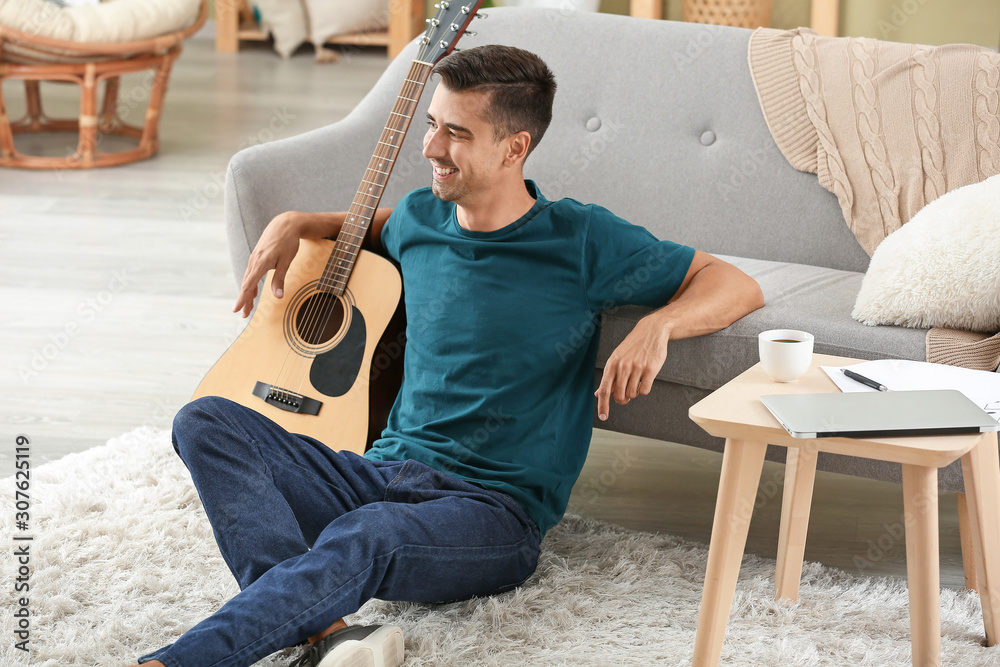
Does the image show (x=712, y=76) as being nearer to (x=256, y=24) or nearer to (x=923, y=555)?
(x=923, y=555)

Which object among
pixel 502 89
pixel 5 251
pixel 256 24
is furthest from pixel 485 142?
pixel 256 24

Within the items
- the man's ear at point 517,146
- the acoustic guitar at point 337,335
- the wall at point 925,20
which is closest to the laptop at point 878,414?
the man's ear at point 517,146

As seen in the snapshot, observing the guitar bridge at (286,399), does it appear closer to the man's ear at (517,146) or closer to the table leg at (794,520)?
the man's ear at (517,146)

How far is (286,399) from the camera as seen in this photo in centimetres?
183

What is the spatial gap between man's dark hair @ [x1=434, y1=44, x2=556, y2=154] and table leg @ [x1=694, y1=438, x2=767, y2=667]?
637 millimetres

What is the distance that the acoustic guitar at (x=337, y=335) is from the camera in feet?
5.96

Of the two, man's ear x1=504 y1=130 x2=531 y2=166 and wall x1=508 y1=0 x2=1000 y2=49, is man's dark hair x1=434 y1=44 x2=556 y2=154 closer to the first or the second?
man's ear x1=504 y1=130 x2=531 y2=166

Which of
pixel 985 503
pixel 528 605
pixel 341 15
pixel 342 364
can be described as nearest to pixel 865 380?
pixel 985 503

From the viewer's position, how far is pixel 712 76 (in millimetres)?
2305

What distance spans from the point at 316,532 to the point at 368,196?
635 millimetres

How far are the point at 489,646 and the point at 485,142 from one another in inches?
29.9

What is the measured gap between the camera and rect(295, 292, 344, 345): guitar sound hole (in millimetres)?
1870

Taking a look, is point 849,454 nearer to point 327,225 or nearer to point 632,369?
point 632,369

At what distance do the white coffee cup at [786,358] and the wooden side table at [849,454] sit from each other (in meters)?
0.02
